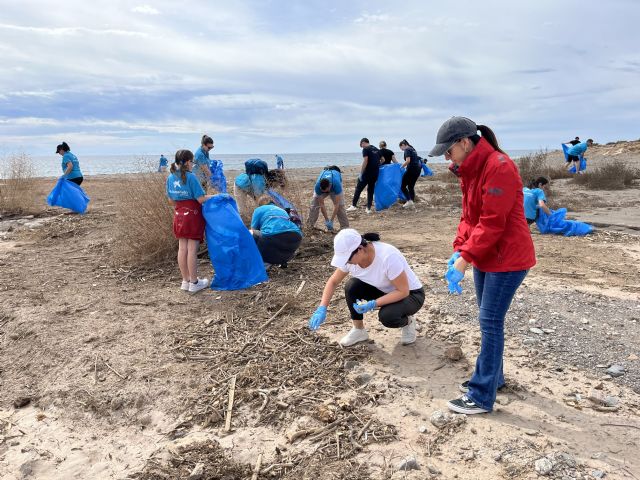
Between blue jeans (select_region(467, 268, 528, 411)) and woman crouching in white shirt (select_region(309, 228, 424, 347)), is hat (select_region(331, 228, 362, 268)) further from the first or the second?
blue jeans (select_region(467, 268, 528, 411))

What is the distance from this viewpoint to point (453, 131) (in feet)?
7.56

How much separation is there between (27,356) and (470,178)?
3365 millimetres

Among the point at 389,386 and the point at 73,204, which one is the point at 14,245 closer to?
the point at 73,204

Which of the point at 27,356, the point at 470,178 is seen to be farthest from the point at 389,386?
the point at 27,356

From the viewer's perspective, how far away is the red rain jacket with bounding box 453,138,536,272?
7.25 feet

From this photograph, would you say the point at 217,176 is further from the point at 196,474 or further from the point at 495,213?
the point at 495,213

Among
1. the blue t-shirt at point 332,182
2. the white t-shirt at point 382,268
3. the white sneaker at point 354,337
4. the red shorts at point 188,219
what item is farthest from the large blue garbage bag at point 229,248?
the blue t-shirt at point 332,182

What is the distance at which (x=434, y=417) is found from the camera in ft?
8.34

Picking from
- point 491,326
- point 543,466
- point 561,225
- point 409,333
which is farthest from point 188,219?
point 561,225

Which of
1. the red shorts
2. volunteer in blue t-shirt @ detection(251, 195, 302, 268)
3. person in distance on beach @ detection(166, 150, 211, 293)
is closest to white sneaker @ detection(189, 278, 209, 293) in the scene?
person in distance on beach @ detection(166, 150, 211, 293)

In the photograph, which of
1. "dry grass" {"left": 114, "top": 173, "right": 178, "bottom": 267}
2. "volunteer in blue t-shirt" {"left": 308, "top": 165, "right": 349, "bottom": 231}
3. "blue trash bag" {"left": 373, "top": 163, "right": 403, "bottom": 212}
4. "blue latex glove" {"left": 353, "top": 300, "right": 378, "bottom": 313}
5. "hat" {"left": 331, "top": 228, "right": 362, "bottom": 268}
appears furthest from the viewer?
"blue trash bag" {"left": 373, "top": 163, "right": 403, "bottom": 212}

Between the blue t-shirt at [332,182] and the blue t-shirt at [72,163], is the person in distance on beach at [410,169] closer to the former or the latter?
the blue t-shirt at [332,182]

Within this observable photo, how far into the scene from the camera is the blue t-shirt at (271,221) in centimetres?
484

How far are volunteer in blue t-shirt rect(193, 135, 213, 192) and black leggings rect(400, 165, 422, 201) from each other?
410 centimetres
